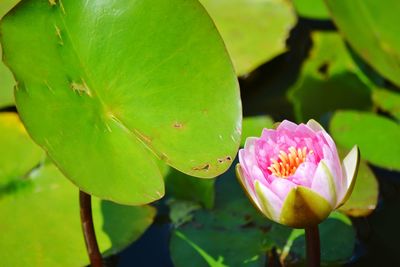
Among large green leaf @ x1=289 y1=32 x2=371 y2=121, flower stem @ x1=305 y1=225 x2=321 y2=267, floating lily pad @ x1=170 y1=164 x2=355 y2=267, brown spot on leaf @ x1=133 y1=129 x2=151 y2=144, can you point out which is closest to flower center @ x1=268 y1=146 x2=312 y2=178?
flower stem @ x1=305 y1=225 x2=321 y2=267

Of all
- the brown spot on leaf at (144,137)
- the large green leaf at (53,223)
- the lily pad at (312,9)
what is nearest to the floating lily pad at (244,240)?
the large green leaf at (53,223)

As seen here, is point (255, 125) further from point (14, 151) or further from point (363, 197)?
point (14, 151)

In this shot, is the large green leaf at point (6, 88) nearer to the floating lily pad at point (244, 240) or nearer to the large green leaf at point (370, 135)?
the floating lily pad at point (244, 240)

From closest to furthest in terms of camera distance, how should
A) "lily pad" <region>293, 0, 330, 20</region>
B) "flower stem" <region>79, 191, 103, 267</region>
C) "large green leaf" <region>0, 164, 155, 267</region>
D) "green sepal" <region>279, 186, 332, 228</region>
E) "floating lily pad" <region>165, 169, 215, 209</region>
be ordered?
"green sepal" <region>279, 186, 332, 228</region> < "flower stem" <region>79, 191, 103, 267</region> < "large green leaf" <region>0, 164, 155, 267</region> < "floating lily pad" <region>165, 169, 215, 209</region> < "lily pad" <region>293, 0, 330, 20</region>

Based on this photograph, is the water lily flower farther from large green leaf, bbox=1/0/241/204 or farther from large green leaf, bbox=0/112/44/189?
large green leaf, bbox=0/112/44/189

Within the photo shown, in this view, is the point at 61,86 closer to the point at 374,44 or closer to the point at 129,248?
the point at 129,248

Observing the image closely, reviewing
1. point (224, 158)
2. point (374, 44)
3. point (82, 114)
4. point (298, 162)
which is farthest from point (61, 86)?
point (374, 44)

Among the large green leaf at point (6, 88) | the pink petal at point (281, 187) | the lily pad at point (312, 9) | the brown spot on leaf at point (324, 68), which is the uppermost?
the large green leaf at point (6, 88)
